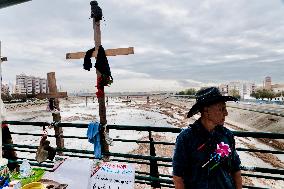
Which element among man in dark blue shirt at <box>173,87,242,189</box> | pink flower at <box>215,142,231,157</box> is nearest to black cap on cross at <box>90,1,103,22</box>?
man in dark blue shirt at <box>173,87,242,189</box>

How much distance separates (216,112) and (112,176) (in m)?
2.11

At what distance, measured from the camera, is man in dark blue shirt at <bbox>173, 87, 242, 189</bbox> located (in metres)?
2.82

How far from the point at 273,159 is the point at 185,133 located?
67.3 ft

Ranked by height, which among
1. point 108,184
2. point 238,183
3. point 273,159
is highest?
point 238,183

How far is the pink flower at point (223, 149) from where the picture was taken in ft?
9.25

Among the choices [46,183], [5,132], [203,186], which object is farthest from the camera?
[5,132]

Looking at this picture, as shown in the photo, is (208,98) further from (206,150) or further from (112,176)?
(112,176)

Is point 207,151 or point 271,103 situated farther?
point 271,103

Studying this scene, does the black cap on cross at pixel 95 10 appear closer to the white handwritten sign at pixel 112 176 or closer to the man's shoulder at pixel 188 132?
the white handwritten sign at pixel 112 176

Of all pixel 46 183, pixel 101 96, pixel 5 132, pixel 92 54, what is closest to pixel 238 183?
pixel 46 183

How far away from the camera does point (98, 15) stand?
5234 millimetres

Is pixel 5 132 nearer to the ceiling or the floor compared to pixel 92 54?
nearer to the floor

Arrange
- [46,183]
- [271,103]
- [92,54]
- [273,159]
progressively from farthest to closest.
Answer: [271,103] < [273,159] < [92,54] < [46,183]

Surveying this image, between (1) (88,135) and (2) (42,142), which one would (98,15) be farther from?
(2) (42,142)
